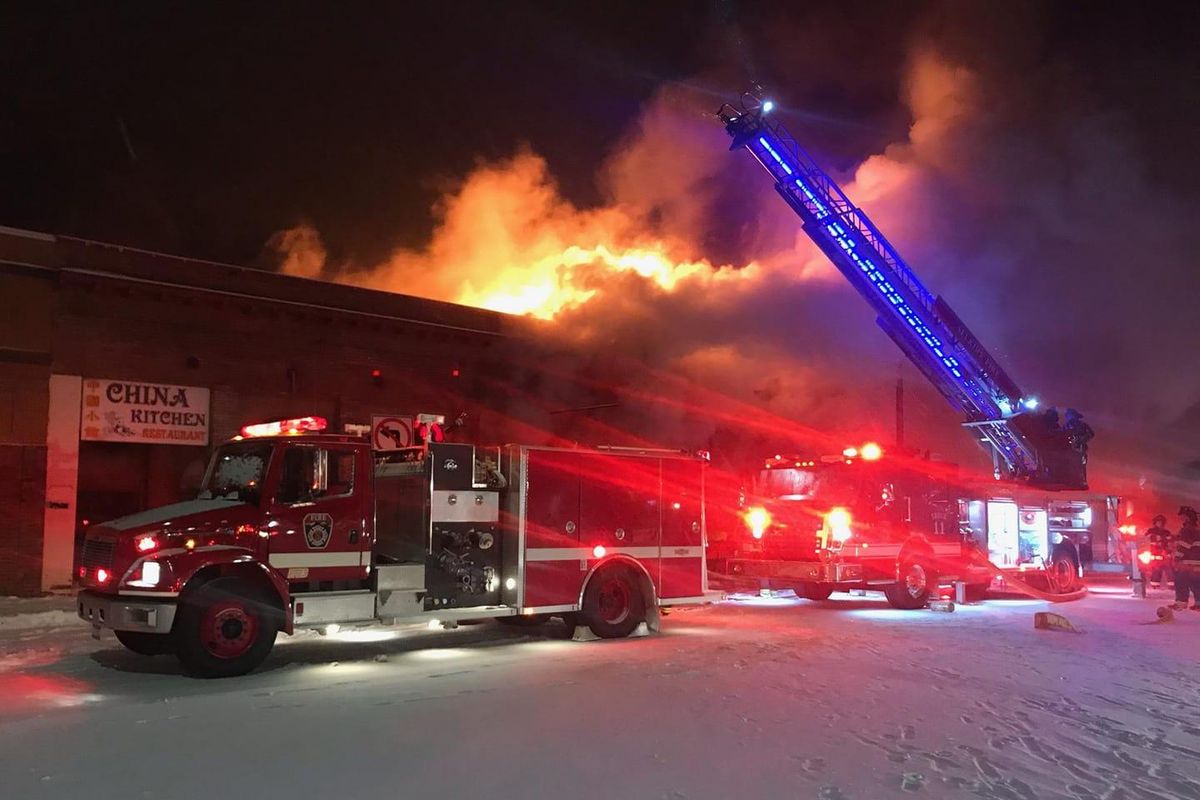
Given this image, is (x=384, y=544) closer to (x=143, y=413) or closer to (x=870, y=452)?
(x=870, y=452)

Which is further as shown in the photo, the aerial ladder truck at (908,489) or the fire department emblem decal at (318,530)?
the aerial ladder truck at (908,489)

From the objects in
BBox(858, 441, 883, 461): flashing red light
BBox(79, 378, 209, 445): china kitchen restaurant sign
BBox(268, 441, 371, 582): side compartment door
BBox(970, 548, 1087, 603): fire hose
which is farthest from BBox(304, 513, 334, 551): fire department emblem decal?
BBox(970, 548, 1087, 603): fire hose

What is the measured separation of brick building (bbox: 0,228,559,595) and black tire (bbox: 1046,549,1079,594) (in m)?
11.6

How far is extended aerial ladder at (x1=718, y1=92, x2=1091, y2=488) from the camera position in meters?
15.7

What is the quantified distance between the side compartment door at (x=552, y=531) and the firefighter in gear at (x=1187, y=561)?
9715mm

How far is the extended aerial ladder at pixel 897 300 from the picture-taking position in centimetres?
1570

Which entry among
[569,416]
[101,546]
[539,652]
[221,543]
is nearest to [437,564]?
[539,652]

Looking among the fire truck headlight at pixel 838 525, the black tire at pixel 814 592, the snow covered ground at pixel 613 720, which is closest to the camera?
the snow covered ground at pixel 613 720

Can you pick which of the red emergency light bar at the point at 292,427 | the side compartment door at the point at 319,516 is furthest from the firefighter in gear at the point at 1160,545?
the red emergency light bar at the point at 292,427

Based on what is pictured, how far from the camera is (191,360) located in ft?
48.5

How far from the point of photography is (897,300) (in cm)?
1591

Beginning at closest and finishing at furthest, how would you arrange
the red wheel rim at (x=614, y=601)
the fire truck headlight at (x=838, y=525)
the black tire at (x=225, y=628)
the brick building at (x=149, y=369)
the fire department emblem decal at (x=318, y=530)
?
1. the black tire at (x=225, y=628)
2. the fire department emblem decal at (x=318, y=530)
3. the red wheel rim at (x=614, y=601)
4. the fire truck headlight at (x=838, y=525)
5. the brick building at (x=149, y=369)

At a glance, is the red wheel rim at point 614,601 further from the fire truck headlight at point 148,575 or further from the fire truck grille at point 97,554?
the fire truck grille at point 97,554

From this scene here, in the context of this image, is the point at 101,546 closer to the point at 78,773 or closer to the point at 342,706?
the point at 342,706
